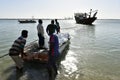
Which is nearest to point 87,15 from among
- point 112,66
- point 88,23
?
point 88,23

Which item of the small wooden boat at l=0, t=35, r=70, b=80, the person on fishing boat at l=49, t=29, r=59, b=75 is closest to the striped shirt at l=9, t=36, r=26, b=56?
the small wooden boat at l=0, t=35, r=70, b=80

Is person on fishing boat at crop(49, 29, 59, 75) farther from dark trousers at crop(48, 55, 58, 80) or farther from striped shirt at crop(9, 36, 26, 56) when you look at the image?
striped shirt at crop(9, 36, 26, 56)

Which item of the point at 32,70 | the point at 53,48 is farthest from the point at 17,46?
the point at 32,70

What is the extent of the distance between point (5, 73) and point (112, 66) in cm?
531

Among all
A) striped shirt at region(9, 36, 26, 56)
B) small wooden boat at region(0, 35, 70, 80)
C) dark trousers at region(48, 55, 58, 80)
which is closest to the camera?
dark trousers at region(48, 55, 58, 80)

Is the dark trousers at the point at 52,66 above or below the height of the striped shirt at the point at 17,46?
below

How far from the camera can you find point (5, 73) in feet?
27.9

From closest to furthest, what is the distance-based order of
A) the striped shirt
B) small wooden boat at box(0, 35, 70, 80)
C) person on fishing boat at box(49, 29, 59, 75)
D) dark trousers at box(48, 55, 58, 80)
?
person on fishing boat at box(49, 29, 59, 75), dark trousers at box(48, 55, 58, 80), the striped shirt, small wooden boat at box(0, 35, 70, 80)

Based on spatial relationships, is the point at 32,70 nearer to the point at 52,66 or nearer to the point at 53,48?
the point at 52,66

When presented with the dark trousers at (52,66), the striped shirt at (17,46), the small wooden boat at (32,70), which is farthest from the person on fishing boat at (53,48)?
the striped shirt at (17,46)

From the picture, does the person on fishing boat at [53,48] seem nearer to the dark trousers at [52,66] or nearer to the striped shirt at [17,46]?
the dark trousers at [52,66]

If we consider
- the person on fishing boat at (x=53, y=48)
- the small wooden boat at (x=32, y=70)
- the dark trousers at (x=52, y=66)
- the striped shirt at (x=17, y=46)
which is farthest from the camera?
the small wooden boat at (x=32, y=70)

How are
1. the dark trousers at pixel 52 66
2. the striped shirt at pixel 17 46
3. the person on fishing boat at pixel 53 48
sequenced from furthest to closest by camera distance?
the striped shirt at pixel 17 46, the dark trousers at pixel 52 66, the person on fishing boat at pixel 53 48

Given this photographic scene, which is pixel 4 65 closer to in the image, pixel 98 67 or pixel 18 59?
pixel 18 59
